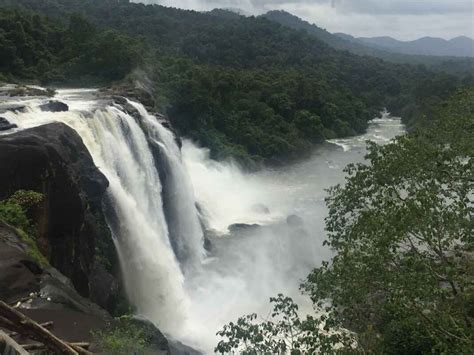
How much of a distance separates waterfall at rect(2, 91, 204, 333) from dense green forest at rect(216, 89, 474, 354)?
270 inches

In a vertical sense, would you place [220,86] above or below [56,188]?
below

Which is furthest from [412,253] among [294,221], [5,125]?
[294,221]

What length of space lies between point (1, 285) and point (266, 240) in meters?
16.5

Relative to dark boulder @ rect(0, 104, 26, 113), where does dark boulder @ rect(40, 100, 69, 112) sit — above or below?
below

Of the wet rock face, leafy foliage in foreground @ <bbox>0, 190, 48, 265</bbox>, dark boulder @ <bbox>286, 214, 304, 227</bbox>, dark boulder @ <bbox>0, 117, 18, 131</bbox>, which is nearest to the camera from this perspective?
leafy foliage in foreground @ <bbox>0, 190, 48, 265</bbox>

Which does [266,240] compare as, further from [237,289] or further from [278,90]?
[278,90]

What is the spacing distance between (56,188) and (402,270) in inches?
304

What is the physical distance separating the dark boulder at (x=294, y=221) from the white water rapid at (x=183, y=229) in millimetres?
78

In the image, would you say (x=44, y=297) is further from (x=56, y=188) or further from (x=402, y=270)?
(x=402, y=270)

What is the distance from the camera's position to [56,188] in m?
11.5

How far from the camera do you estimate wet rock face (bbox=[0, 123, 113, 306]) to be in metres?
11.0

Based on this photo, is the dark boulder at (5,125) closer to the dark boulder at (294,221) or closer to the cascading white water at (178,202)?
the cascading white water at (178,202)

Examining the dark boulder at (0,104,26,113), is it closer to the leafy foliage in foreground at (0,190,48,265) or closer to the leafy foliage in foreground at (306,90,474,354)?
the leafy foliage in foreground at (0,190,48,265)

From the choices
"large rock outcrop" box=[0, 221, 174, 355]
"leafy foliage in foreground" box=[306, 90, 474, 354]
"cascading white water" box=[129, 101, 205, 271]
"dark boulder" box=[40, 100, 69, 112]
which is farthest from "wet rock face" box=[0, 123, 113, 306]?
"cascading white water" box=[129, 101, 205, 271]
